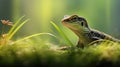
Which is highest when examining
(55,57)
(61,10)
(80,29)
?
(55,57)

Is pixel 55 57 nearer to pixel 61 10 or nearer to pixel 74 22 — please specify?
pixel 74 22

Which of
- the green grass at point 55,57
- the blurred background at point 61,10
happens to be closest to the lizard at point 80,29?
the green grass at point 55,57

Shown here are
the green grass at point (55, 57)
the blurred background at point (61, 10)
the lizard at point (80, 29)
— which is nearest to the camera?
the green grass at point (55, 57)

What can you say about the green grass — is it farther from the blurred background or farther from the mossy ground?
the blurred background

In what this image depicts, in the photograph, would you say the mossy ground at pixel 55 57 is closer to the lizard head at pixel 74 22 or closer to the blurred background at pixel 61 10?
the lizard head at pixel 74 22

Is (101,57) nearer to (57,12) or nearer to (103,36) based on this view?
(103,36)

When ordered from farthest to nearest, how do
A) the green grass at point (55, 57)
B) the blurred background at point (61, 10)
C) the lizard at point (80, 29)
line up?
the blurred background at point (61, 10)
the lizard at point (80, 29)
the green grass at point (55, 57)

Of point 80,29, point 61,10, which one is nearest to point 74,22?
point 80,29

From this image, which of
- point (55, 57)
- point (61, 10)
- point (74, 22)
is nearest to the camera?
point (55, 57)

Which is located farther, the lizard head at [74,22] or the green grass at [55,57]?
the lizard head at [74,22]
